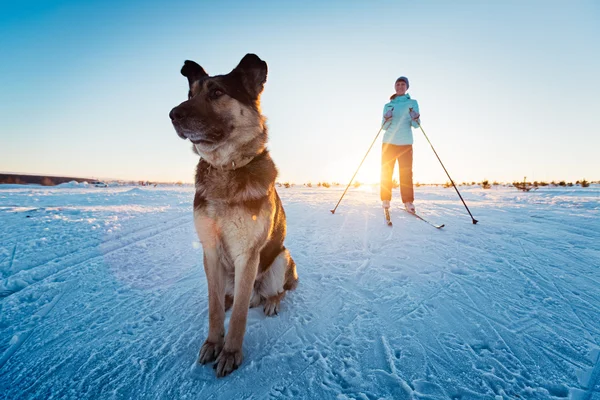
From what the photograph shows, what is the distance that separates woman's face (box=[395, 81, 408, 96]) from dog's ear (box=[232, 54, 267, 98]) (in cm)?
629

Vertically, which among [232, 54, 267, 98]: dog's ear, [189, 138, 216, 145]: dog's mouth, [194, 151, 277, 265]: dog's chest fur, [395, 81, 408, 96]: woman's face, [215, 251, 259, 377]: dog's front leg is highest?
[395, 81, 408, 96]: woman's face

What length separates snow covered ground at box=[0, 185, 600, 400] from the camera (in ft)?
5.28

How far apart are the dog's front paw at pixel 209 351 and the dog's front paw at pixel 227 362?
0.12 meters

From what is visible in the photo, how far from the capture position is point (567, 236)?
4.56 meters

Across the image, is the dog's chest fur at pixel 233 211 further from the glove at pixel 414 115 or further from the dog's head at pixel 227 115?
the glove at pixel 414 115

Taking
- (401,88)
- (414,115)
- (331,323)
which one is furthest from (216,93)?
(401,88)

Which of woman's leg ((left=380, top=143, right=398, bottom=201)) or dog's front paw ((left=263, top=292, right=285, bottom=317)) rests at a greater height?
woman's leg ((left=380, top=143, right=398, bottom=201))

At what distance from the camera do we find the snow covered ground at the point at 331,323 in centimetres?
161

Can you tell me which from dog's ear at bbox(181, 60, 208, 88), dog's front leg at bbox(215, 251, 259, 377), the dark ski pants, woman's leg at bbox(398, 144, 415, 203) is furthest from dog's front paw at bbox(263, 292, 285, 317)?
woman's leg at bbox(398, 144, 415, 203)

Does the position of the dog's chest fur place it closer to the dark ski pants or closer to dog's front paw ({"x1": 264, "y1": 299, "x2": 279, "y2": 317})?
dog's front paw ({"x1": 264, "y1": 299, "x2": 279, "y2": 317})

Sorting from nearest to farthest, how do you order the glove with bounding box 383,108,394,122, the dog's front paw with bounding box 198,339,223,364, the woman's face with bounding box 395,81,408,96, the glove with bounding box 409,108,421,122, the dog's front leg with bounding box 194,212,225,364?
the dog's front paw with bounding box 198,339,223,364, the dog's front leg with bounding box 194,212,225,364, the glove with bounding box 409,108,421,122, the glove with bounding box 383,108,394,122, the woman's face with bounding box 395,81,408,96

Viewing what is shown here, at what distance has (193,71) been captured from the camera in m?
3.05

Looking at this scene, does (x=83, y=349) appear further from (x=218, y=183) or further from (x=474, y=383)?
(x=474, y=383)

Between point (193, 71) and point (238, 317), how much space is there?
3.13 m
